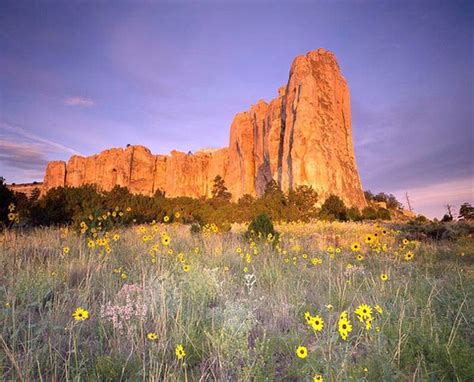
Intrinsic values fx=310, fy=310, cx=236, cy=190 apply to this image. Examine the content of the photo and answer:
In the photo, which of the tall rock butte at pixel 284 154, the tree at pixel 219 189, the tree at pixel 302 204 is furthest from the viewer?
the tree at pixel 219 189

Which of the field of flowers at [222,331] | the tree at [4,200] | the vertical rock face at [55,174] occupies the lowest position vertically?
the field of flowers at [222,331]

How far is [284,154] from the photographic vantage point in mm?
43406

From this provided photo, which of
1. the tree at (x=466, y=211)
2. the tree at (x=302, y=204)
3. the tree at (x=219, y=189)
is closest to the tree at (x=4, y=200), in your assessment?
the tree at (x=302, y=204)

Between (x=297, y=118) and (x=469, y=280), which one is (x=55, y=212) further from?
(x=297, y=118)

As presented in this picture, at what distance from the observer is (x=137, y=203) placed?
1650 cm

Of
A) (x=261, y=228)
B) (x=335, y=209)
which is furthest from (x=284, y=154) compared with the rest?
(x=261, y=228)

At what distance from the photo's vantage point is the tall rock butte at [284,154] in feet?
132

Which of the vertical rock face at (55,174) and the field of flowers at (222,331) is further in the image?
the vertical rock face at (55,174)

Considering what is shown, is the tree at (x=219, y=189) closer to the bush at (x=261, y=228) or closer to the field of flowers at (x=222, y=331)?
the bush at (x=261, y=228)

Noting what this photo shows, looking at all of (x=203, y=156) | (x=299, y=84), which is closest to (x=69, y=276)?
(x=299, y=84)

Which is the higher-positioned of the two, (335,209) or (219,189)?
(219,189)

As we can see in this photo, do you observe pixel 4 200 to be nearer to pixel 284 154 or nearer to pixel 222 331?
pixel 222 331

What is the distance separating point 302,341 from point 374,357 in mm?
548

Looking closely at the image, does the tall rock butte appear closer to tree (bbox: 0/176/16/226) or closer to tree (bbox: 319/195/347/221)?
tree (bbox: 319/195/347/221)
